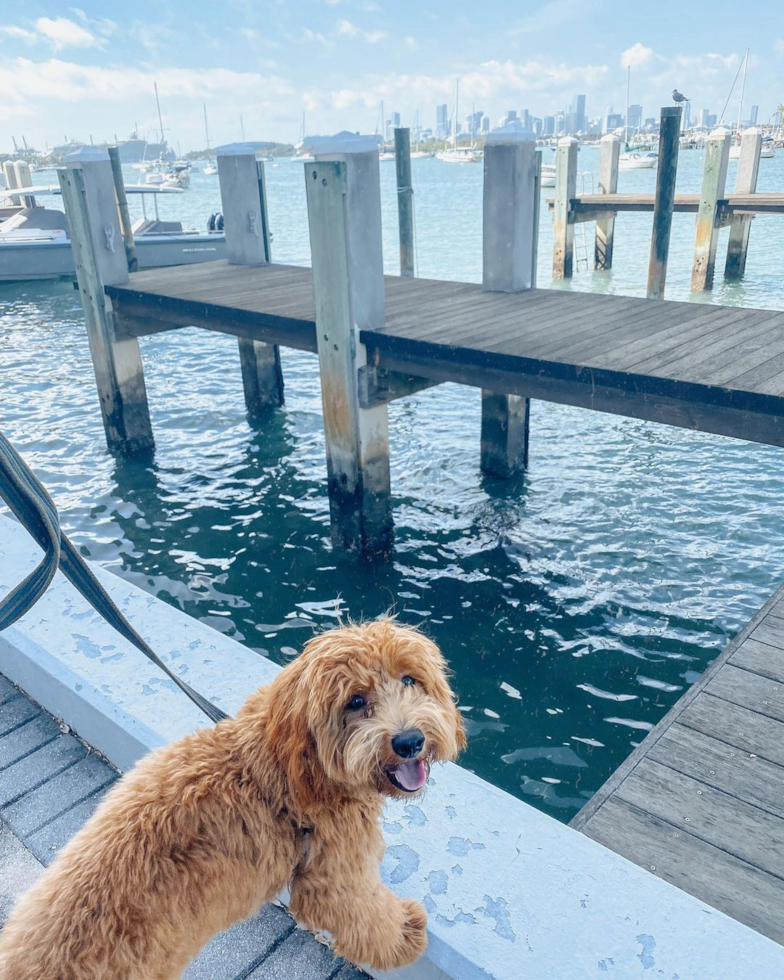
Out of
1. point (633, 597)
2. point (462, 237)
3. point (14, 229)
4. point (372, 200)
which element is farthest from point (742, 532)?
point (462, 237)

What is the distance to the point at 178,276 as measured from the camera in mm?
10602

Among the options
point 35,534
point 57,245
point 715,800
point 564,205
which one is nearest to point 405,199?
point 564,205

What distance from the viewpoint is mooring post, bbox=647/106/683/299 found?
44.0 feet

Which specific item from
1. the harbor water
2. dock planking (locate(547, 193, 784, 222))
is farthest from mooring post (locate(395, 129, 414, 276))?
dock planking (locate(547, 193, 784, 222))

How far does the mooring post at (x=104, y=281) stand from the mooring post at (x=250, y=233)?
169 cm

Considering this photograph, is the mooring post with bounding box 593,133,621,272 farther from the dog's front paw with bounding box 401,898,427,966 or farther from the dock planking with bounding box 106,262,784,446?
the dog's front paw with bounding box 401,898,427,966

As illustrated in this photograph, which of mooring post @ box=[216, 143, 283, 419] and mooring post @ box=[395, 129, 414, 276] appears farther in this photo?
mooring post @ box=[395, 129, 414, 276]

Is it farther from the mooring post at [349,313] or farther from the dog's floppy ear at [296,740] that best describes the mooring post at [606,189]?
the dog's floppy ear at [296,740]

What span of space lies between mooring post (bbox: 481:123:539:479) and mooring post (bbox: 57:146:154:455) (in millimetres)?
4689

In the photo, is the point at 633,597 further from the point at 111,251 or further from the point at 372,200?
the point at 111,251

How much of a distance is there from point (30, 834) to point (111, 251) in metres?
8.58

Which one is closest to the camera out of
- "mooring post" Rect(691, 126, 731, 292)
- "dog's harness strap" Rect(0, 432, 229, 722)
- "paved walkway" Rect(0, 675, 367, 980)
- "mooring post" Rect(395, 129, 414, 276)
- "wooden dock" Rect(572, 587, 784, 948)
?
"dog's harness strap" Rect(0, 432, 229, 722)

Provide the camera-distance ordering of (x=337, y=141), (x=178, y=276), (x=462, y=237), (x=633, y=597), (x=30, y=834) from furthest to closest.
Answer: (x=462, y=237) → (x=178, y=276) → (x=633, y=597) → (x=337, y=141) → (x=30, y=834)

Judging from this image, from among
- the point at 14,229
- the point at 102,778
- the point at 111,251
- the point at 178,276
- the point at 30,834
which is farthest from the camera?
the point at 14,229
